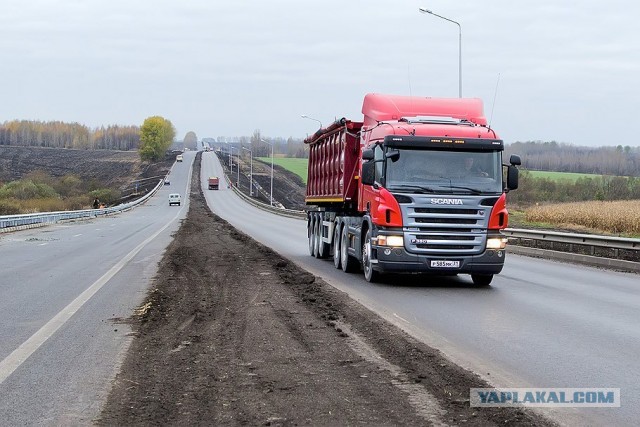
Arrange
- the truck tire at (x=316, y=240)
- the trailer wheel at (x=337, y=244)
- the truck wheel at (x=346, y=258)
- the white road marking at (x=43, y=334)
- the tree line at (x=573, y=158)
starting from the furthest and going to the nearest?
the tree line at (x=573, y=158), the truck tire at (x=316, y=240), the trailer wheel at (x=337, y=244), the truck wheel at (x=346, y=258), the white road marking at (x=43, y=334)

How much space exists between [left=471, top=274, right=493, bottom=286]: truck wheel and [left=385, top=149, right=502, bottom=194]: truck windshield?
70.9 inches

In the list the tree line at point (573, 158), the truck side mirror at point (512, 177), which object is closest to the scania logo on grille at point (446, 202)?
the truck side mirror at point (512, 177)

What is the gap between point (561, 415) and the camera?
6305 millimetres

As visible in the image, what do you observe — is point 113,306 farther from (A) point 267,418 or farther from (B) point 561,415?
(B) point 561,415

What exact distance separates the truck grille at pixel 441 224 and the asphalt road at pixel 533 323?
79 centimetres

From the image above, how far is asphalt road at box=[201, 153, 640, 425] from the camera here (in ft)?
25.3

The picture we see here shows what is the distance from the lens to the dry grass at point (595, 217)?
3519 centimetres

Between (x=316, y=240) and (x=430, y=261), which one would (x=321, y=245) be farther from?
(x=430, y=261)

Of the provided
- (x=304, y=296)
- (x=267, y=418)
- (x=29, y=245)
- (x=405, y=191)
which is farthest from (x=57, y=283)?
(x=29, y=245)

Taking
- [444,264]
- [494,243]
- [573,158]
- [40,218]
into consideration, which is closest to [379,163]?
[444,264]

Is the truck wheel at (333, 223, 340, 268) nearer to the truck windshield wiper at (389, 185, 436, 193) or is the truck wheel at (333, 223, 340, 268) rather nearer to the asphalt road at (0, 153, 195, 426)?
the asphalt road at (0, 153, 195, 426)

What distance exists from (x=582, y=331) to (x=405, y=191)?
18.4 feet

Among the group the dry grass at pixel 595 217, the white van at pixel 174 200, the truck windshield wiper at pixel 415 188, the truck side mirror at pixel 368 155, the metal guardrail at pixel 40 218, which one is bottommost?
the white van at pixel 174 200

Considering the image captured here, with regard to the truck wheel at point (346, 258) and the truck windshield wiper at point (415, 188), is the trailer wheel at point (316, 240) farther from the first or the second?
the truck windshield wiper at point (415, 188)
